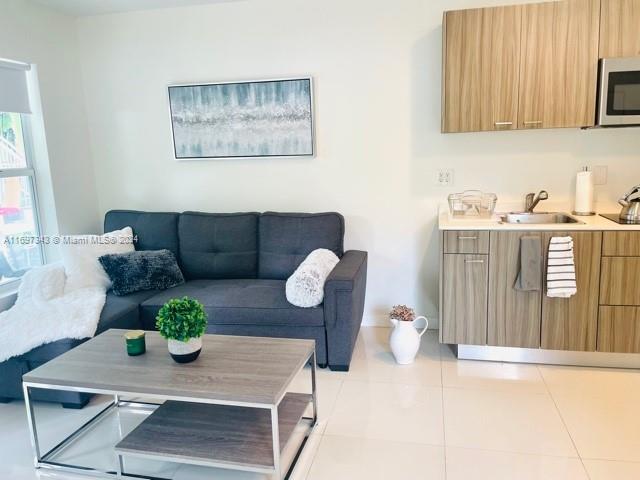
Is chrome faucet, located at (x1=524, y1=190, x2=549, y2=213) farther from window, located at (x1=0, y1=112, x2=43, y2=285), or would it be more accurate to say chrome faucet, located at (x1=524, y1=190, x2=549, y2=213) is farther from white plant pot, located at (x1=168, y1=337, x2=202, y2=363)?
window, located at (x1=0, y1=112, x2=43, y2=285)

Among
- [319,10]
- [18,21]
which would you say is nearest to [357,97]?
[319,10]

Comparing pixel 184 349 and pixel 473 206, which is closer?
pixel 184 349

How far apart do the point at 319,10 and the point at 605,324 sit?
277 centimetres

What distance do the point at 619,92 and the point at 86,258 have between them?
349 cm

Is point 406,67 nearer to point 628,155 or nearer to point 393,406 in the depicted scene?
point 628,155

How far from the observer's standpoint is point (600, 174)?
3.34 m

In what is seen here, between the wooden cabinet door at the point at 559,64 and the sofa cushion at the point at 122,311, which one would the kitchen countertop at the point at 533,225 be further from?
the sofa cushion at the point at 122,311

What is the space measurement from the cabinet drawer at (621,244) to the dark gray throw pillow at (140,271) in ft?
8.99

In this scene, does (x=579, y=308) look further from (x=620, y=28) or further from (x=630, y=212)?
(x=620, y=28)

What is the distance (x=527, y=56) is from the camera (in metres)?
3.02

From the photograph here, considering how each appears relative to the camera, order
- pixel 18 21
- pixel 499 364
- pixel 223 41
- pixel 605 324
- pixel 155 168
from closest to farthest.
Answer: pixel 605 324, pixel 499 364, pixel 18 21, pixel 223 41, pixel 155 168

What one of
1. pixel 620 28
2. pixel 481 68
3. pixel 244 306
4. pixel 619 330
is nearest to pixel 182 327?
pixel 244 306

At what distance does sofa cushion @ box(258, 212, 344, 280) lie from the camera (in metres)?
3.52

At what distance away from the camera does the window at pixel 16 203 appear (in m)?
3.49
